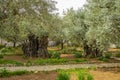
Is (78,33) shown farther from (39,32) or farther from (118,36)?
(118,36)

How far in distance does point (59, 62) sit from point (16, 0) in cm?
1365

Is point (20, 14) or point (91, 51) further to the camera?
point (91, 51)

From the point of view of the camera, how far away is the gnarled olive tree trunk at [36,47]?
109 feet

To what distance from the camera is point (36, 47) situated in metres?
33.9

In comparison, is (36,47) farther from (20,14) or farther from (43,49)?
(20,14)

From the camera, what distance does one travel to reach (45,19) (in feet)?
45.6

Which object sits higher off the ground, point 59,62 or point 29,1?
point 29,1

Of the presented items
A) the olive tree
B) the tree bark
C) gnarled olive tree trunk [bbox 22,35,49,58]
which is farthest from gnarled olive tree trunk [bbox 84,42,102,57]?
the olive tree

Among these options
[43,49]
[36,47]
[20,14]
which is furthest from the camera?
[36,47]

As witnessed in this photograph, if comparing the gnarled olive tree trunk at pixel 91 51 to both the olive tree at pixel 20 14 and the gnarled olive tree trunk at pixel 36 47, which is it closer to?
the gnarled olive tree trunk at pixel 36 47

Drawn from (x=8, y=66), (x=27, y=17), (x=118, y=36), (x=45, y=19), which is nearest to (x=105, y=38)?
(x=118, y=36)

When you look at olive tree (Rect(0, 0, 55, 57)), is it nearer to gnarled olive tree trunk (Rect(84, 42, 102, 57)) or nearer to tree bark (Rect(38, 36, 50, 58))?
tree bark (Rect(38, 36, 50, 58))

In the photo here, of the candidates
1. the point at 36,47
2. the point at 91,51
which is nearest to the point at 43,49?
the point at 36,47

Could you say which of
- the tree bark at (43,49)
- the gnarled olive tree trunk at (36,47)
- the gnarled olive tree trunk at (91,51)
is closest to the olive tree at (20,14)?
the tree bark at (43,49)
